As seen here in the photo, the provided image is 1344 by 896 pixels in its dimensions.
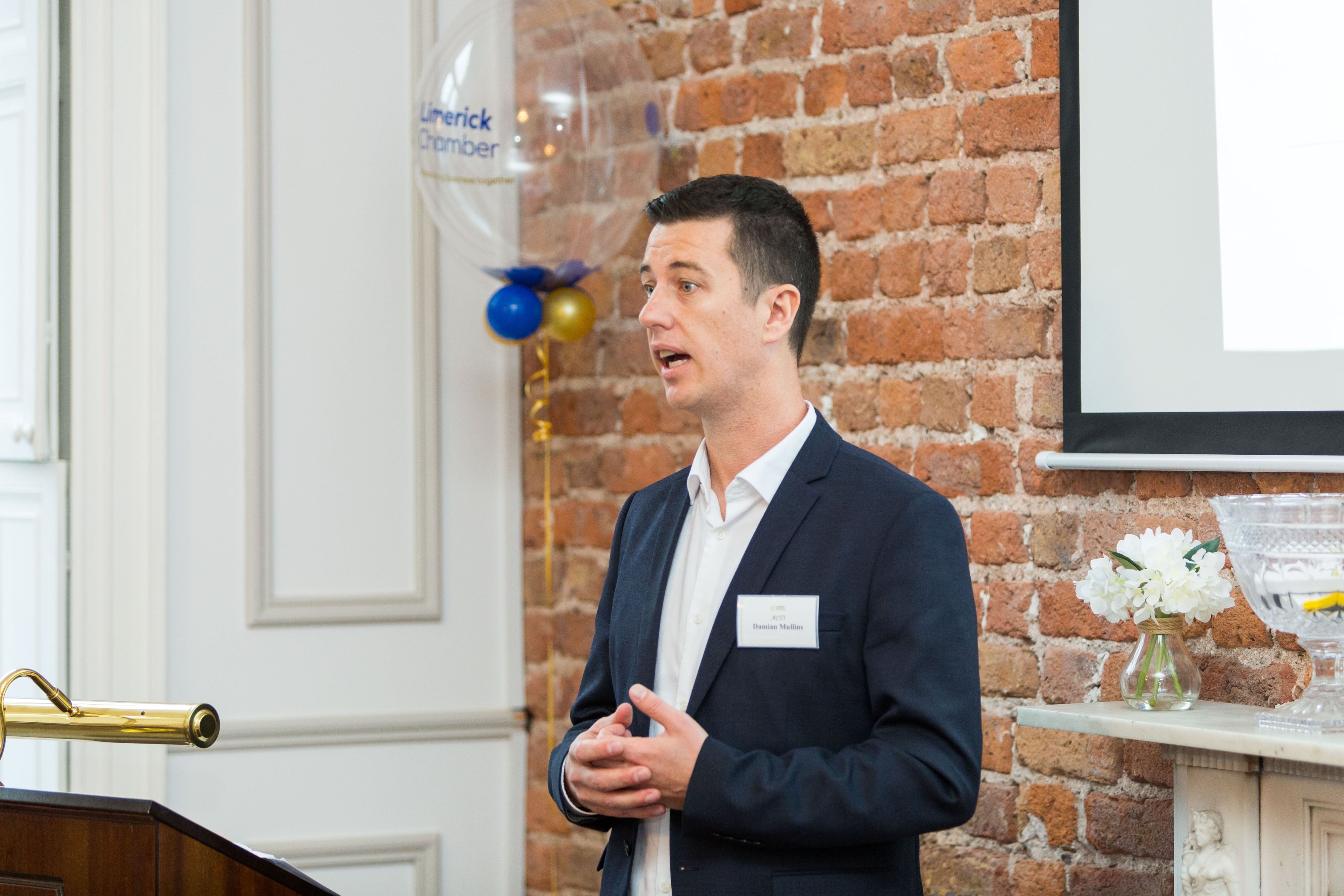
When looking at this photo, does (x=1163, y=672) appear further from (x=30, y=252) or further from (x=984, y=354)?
(x=30, y=252)

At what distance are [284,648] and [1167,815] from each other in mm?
1922

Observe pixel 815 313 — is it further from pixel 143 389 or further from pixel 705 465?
pixel 143 389

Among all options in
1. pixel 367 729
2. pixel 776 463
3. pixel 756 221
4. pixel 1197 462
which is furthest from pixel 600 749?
pixel 367 729

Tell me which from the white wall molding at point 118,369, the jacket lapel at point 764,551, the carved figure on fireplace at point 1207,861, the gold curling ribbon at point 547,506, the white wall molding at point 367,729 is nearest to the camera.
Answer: the jacket lapel at point 764,551

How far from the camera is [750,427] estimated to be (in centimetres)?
153

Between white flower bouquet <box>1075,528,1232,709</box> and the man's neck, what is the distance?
0.57 m

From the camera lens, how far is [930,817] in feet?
4.24

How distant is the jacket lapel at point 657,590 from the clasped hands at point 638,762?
10 centimetres

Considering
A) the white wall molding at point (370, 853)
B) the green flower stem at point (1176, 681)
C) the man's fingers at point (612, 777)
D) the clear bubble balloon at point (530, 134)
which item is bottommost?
the white wall molding at point (370, 853)

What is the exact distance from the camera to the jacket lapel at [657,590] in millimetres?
1482

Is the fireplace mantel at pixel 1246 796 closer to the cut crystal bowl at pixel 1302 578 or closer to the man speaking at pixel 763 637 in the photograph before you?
the cut crystal bowl at pixel 1302 578

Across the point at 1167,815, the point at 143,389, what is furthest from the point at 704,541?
the point at 143,389

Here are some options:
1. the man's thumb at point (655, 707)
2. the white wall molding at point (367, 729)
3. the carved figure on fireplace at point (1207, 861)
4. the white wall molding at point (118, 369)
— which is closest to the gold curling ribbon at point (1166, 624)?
the carved figure on fireplace at point (1207, 861)

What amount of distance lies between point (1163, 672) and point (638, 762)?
87 centimetres
